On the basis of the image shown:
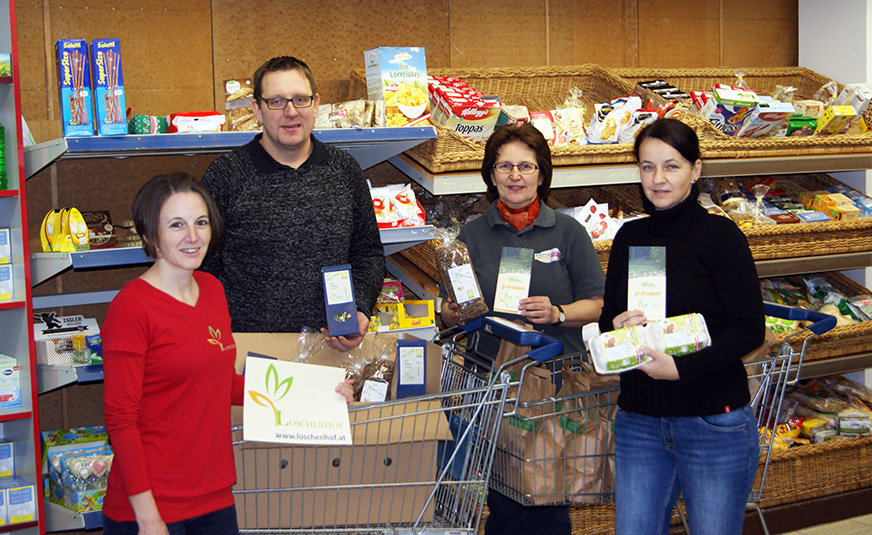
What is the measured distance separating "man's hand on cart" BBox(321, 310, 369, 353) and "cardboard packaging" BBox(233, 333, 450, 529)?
314mm

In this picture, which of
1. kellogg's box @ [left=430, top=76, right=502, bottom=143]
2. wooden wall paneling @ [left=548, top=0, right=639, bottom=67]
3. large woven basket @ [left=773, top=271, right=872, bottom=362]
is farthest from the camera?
wooden wall paneling @ [left=548, top=0, right=639, bottom=67]

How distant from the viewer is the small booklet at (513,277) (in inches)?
98.7

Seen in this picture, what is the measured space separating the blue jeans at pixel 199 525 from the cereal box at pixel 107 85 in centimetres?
143

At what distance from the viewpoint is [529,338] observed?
2104 mm

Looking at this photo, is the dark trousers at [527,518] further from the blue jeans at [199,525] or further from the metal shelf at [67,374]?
the metal shelf at [67,374]

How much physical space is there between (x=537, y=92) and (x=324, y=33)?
3.73 ft

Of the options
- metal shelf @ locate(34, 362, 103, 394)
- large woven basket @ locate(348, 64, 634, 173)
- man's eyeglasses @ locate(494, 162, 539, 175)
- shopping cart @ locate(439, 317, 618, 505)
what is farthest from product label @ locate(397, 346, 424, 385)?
metal shelf @ locate(34, 362, 103, 394)

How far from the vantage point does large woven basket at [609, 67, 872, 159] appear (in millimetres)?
3588

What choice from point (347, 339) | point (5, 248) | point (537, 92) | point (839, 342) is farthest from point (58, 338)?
point (839, 342)

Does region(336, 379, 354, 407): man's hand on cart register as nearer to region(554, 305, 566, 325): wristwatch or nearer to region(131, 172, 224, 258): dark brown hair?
region(131, 172, 224, 258): dark brown hair

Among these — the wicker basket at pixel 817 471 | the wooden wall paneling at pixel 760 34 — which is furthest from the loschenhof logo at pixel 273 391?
the wooden wall paneling at pixel 760 34

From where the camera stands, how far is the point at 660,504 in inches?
83.4

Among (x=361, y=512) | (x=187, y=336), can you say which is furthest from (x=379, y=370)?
(x=187, y=336)

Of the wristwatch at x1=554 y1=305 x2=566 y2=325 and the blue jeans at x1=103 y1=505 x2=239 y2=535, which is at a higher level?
the wristwatch at x1=554 y1=305 x2=566 y2=325
